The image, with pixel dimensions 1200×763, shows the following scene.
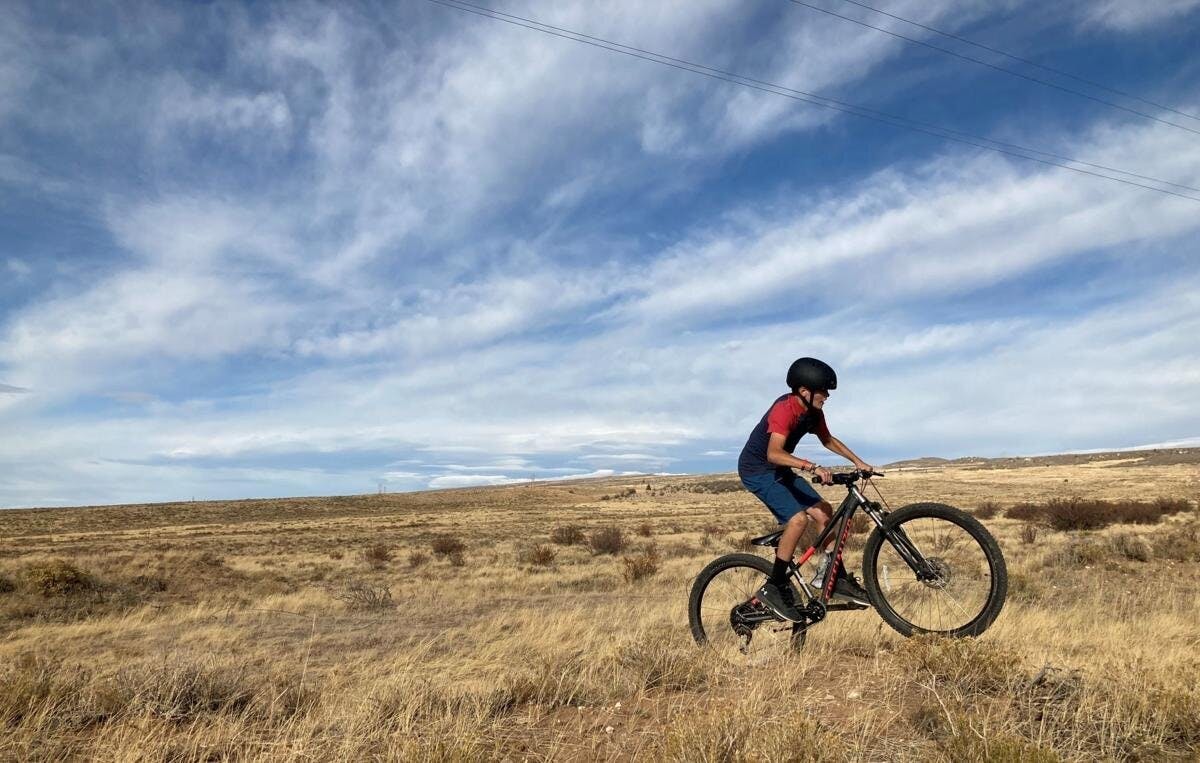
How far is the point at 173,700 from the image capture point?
4.82m

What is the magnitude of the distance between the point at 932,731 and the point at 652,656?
2031mm

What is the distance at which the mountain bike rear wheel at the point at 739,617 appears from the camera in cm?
596

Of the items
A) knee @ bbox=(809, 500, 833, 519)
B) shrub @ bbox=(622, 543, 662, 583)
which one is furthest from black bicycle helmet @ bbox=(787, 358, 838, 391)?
shrub @ bbox=(622, 543, 662, 583)

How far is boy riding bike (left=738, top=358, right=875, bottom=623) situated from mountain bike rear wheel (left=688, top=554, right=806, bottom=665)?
0.24m

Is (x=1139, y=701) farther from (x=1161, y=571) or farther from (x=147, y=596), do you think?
(x=147, y=596)

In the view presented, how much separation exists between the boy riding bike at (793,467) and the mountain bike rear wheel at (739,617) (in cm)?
24

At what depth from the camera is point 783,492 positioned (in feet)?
19.9

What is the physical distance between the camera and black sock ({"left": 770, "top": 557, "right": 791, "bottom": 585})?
19.3 ft

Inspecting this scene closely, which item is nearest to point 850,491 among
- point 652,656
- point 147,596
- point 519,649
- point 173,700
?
point 652,656

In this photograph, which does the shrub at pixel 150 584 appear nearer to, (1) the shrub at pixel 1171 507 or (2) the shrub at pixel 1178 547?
(2) the shrub at pixel 1178 547

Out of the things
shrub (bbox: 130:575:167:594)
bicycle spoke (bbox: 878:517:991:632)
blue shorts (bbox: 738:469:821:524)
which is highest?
blue shorts (bbox: 738:469:821:524)

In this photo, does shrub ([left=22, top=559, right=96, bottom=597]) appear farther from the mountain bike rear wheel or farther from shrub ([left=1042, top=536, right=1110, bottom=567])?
shrub ([left=1042, top=536, right=1110, bottom=567])

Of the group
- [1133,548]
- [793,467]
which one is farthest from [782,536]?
A: [1133,548]

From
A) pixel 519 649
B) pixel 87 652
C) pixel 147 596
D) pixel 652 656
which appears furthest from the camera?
pixel 147 596
